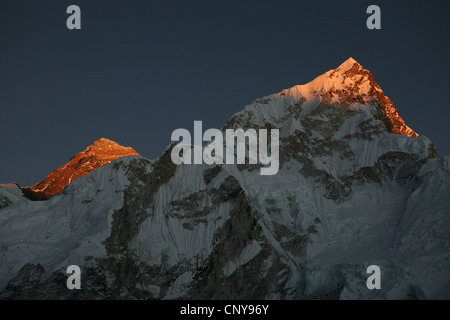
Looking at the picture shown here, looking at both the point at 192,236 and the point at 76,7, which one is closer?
the point at 76,7

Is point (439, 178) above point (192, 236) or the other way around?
above

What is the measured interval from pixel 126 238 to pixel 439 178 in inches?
2777

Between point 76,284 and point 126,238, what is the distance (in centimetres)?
1650

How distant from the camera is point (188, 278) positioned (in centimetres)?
19162

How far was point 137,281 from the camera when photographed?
191 metres

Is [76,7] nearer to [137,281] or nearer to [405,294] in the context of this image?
[137,281]
